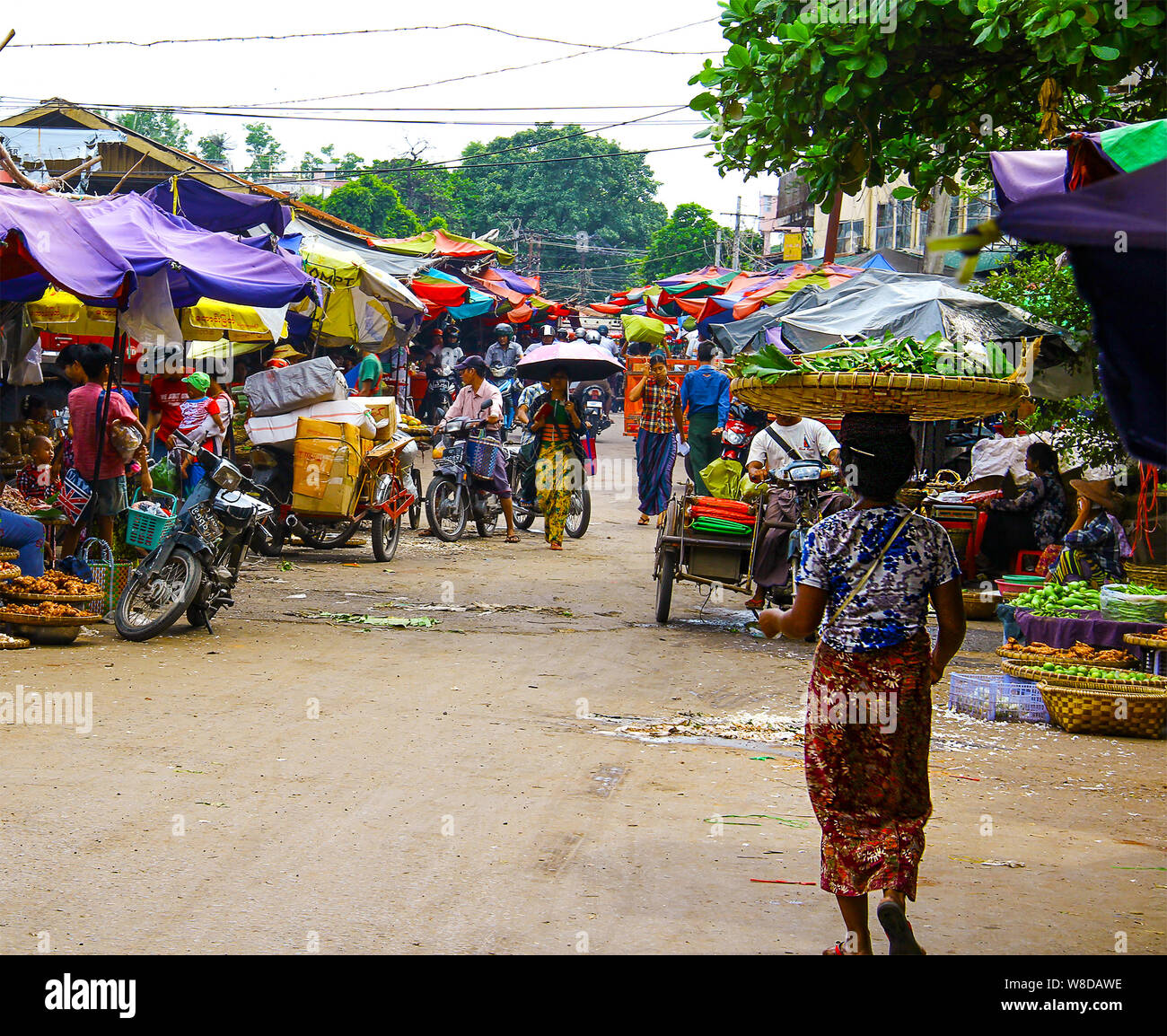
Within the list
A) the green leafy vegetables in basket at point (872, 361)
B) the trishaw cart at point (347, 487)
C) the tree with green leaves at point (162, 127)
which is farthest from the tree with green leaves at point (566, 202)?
the green leafy vegetables in basket at point (872, 361)

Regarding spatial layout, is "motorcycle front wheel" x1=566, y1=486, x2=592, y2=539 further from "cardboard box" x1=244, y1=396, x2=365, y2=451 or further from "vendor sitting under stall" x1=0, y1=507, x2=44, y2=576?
"vendor sitting under stall" x1=0, y1=507, x2=44, y2=576

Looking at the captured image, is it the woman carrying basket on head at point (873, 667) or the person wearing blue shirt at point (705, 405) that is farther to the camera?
the person wearing blue shirt at point (705, 405)

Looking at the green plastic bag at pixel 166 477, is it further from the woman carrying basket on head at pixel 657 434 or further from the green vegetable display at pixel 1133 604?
the green vegetable display at pixel 1133 604

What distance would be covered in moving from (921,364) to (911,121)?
2328mm

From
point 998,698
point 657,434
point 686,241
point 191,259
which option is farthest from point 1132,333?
point 686,241

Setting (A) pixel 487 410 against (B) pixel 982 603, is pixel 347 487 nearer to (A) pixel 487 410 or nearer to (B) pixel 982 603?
(A) pixel 487 410

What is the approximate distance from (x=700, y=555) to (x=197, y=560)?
3.97 m

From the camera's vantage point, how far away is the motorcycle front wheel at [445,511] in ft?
51.3

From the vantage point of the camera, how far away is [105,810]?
210 inches

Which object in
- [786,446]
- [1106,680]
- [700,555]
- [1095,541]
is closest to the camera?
[1106,680]

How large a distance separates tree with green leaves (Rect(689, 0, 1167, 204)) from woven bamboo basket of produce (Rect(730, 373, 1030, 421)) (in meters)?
1.65

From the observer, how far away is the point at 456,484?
15.8 m

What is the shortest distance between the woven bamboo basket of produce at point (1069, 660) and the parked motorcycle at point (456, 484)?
7.98 metres

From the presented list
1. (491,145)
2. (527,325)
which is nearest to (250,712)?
(527,325)
